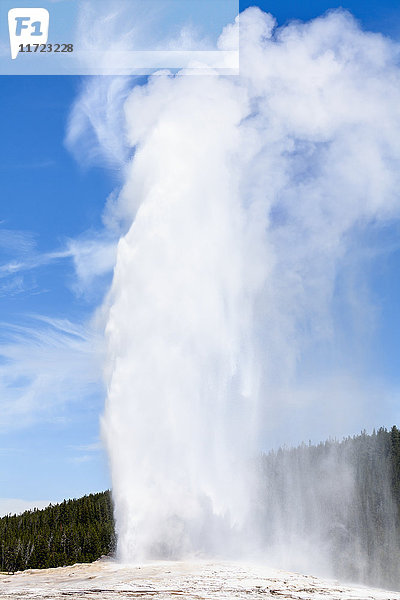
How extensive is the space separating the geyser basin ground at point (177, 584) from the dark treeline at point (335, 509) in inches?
453

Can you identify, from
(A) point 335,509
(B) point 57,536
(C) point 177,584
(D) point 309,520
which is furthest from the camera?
(B) point 57,536

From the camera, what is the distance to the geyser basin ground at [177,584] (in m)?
19.9

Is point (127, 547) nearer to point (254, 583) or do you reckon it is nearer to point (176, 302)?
point (254, 583)

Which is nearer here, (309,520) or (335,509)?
(309,520)

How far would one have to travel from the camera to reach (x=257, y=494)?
40.4 metres

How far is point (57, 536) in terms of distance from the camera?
7531cm

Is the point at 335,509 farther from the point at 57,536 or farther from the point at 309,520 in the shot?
the point at 57,536

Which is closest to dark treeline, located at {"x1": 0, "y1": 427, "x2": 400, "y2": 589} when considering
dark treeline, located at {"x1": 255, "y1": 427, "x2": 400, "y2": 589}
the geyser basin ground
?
dark treeline, located at {"x1": 255, "y1": 427, "x2": 400, "y2": 589}

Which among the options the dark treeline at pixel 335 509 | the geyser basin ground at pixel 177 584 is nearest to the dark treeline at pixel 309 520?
the dark treeline at pixel 335 509

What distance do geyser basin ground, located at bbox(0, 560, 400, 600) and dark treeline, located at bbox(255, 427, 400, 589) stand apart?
37.8ft

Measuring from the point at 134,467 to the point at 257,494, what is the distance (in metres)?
11.6

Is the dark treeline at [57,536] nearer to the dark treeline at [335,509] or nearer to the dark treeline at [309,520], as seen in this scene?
the dark treeline at [309,520]

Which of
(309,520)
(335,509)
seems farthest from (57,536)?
(309,520)

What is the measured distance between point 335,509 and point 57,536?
36.3 meters
